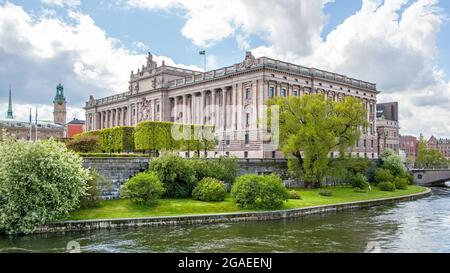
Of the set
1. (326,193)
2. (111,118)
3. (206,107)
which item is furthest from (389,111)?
(326,193)

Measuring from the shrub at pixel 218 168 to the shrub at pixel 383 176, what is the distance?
26228 millimetres

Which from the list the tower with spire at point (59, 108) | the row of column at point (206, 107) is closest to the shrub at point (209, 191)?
the row of column at point (206, 107)

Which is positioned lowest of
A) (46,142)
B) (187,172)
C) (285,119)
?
(187,172)

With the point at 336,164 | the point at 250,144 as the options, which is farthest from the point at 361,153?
the point at 336,164

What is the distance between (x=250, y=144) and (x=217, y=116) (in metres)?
10.4

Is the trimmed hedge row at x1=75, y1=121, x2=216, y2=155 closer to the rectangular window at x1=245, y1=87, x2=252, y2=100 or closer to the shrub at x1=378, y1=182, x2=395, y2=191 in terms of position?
the rectangular window at x1=245, y1=87, x2=252, y2=100

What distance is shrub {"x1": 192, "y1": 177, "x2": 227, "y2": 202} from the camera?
37094 millimetres

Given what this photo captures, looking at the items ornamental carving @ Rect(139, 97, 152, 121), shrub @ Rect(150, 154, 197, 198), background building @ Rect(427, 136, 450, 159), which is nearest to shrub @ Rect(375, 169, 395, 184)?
shrub @ Rect(150, 154, 197, 198)

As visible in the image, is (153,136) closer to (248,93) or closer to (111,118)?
(248,93)

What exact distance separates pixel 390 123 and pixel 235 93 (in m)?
77.2

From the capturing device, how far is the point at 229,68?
74.8 metres

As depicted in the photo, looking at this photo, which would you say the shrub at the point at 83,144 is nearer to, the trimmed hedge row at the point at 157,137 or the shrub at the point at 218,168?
the trimmed hedge row at the point at 157,137

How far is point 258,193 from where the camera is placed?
35.4m

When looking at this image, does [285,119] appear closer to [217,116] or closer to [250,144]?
[250,144]
